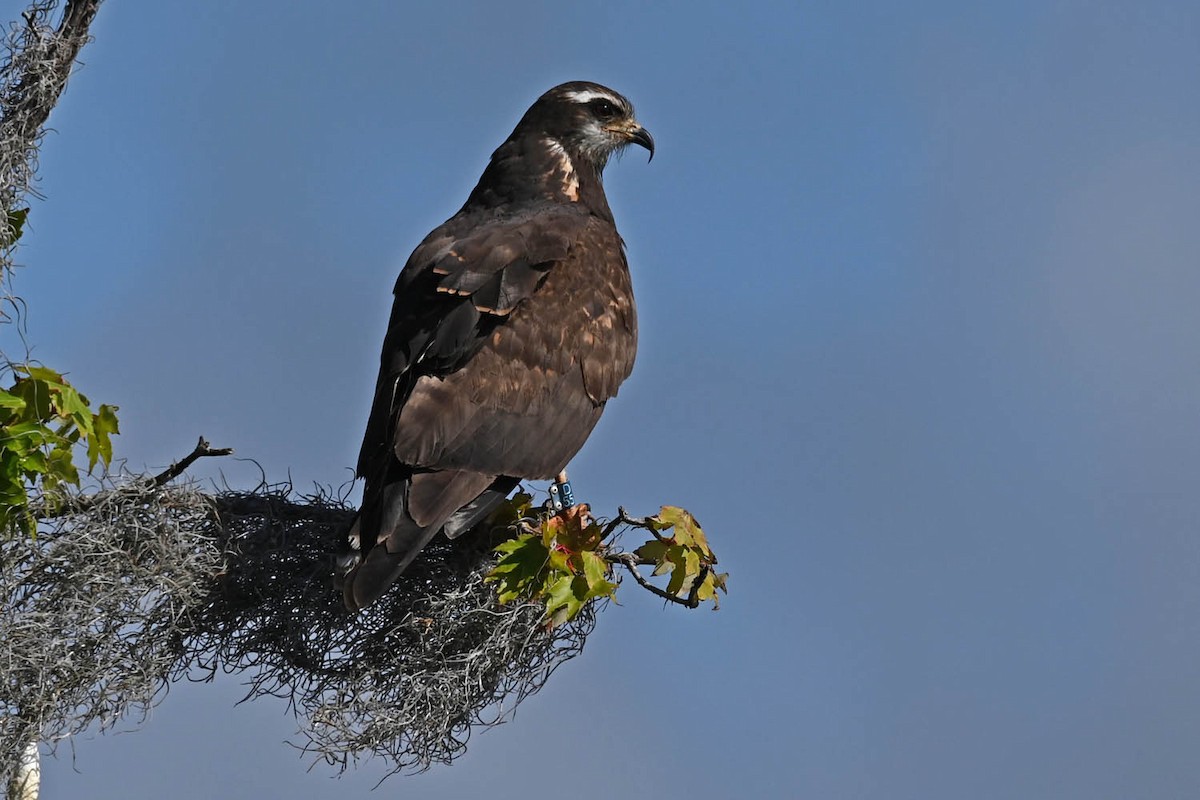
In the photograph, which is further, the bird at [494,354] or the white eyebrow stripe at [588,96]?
the white eyebrow stripe at [588,96]

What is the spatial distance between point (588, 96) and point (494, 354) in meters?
1.19

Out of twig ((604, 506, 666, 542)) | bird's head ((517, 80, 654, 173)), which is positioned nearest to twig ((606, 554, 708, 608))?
twig ((604, 506, 666, 542))

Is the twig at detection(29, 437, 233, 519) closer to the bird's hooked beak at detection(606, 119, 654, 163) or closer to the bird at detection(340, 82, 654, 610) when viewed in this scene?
the bird at detection(340, 82, 654, 610)

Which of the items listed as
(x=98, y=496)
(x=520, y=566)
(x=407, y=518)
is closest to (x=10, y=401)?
(x=98, y=496)

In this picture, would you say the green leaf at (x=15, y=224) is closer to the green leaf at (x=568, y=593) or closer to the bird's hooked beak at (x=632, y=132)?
the green leaf at (x=568, y=593)

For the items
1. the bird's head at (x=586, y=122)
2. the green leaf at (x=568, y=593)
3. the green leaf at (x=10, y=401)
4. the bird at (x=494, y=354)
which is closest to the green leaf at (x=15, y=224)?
the green leaf at (x=10, y=401)

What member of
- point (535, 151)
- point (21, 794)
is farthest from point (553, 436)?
point (21, 794)

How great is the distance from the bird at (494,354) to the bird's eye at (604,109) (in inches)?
4.2

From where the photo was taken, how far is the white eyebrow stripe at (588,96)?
15.3ft

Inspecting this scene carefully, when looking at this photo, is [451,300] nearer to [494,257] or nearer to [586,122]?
[494,257]

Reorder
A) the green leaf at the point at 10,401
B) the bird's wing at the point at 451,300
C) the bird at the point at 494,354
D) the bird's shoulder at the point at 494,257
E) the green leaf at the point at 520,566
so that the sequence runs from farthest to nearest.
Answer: the bird's shoulder at the point at 494,257
the bird's wing at the point at 451,300
the bird at the point at 494,354
the green leaf at the point at 520,566
the green leaf at the point at 10,401

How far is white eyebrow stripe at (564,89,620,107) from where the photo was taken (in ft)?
15.3

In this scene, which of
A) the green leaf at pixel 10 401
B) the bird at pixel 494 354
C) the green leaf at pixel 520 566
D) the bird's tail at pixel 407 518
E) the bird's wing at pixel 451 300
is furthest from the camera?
the bird's wing at pixel 451 300

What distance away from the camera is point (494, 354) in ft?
12.6
